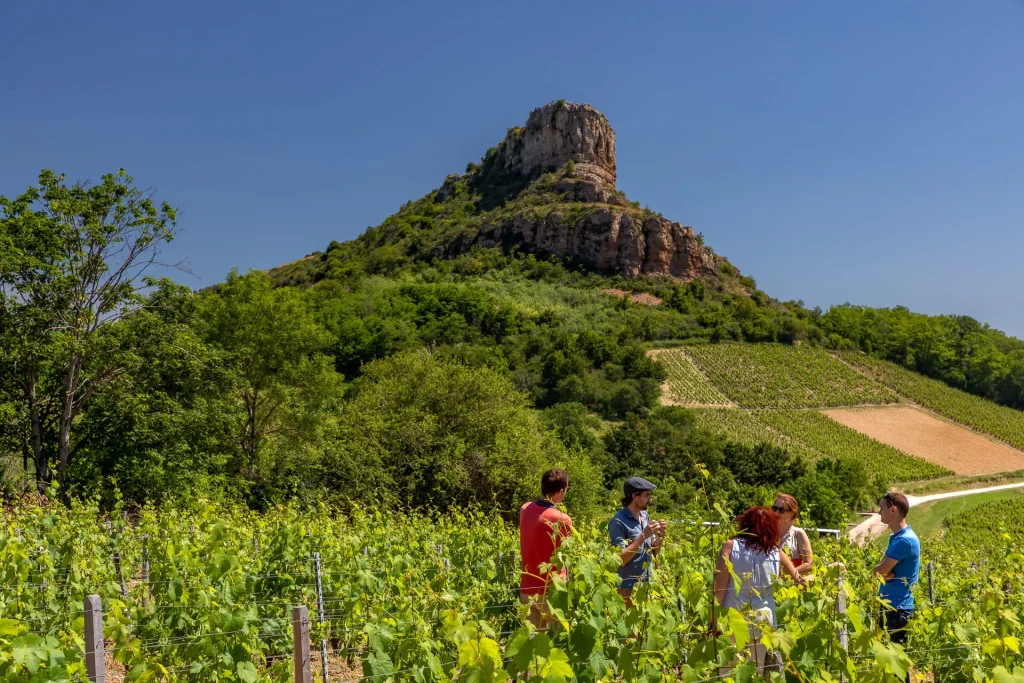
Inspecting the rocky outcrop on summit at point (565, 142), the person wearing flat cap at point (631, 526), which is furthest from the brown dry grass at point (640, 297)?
the person wearing flat cap at point (631, 526)

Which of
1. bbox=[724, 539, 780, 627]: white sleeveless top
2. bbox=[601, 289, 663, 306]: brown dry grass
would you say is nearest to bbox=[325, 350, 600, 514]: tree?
bbox=[724, 539, 780, 627]: white sleeveless top

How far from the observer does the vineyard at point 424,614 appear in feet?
8.38

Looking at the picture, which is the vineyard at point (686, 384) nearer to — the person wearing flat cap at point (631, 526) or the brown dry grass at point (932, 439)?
the brown dry grass at point (932, 439)

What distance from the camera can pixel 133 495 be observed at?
1478 centimetres

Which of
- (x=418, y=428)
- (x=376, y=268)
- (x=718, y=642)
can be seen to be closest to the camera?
(x=718, y=642)

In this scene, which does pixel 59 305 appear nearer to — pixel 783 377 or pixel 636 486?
pixel 636 486

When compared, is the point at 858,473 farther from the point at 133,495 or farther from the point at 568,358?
the point at 133,495

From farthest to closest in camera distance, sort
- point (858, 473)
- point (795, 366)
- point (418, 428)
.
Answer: point (795, 366) < point (858, 473) < point (418, 428)

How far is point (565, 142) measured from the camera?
104m

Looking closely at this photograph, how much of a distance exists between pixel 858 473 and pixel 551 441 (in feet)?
59.7

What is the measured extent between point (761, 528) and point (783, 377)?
5674 centimetres

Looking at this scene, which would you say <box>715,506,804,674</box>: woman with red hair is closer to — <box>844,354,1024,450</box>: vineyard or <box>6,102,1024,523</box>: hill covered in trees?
<box>6,102,1024,523</box>: hill covered in trees

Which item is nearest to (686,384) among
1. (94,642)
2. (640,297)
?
(640,297)

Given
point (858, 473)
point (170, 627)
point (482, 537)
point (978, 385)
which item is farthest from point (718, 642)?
point (978, 385)
